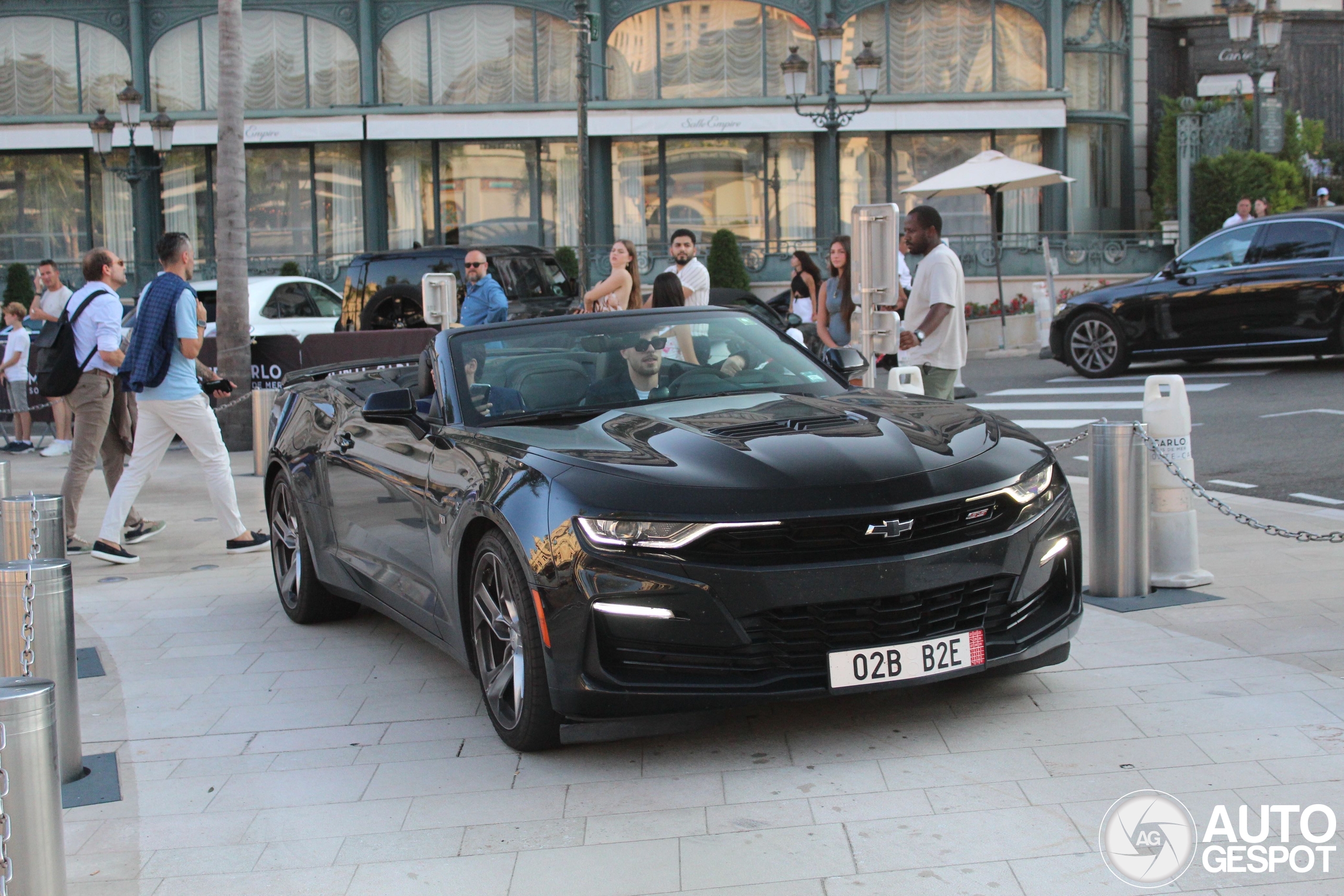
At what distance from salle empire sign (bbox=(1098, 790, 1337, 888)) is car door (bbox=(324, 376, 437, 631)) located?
2.65 m

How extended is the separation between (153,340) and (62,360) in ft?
2.96

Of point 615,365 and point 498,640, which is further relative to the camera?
point 615,365

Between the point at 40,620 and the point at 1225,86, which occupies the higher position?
the point at 1225,86

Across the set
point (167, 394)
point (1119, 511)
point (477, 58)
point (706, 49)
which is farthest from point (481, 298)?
point (477, 58)

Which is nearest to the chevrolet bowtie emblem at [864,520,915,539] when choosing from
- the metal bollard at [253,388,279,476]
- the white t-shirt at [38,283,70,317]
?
the metal bollard at [253,388,279,476]

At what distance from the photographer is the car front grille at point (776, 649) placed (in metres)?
4.33

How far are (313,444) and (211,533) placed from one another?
12.0ft

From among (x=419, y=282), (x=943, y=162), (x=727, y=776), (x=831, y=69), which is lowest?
(x=727, y=776)

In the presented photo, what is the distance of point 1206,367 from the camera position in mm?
16688

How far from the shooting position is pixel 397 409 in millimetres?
5660

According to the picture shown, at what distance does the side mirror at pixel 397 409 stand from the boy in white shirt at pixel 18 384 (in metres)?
11.9

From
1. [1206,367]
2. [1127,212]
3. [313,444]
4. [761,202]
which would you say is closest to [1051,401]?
[1206,367]

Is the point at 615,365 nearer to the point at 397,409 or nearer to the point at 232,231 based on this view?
the point at 397,409

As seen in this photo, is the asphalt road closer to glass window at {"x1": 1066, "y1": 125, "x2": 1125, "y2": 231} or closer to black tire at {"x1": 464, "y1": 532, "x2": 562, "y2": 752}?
black tire at {"x1": 464, "y1": 532, "x2": 562, "y2": 752}
